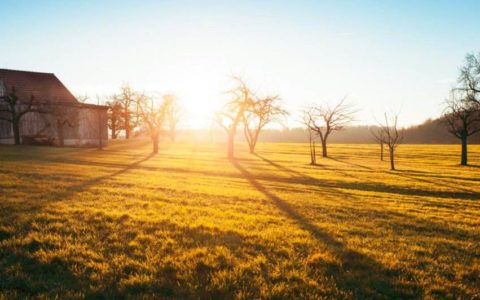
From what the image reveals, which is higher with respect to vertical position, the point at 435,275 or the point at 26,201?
the point at 26,201

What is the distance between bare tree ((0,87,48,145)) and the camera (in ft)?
109

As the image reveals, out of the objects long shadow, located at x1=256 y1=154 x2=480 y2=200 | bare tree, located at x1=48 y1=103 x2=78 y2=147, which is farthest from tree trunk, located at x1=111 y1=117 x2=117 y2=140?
long shadow, located at x1=256 y1=154 x2=480 y2=200

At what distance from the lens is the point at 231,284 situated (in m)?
4.43

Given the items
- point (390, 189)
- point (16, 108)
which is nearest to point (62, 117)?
point (16, 108)

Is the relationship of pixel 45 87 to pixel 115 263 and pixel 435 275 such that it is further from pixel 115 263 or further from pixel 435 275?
pixel 435 275

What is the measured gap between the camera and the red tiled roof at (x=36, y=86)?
36.8 meters

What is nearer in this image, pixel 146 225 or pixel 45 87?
pixel 146 225

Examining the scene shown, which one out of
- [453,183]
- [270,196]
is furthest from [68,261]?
[453,183]

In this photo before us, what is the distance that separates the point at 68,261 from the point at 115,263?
0.85 metres

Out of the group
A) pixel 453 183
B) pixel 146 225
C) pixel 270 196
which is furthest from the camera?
pixel 453 183

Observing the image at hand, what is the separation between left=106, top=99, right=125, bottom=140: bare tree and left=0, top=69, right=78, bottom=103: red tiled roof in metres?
18.0

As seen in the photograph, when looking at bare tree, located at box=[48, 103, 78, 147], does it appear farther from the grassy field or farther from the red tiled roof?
the grassy field

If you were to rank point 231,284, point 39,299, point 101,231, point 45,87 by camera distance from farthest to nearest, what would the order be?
point 45,87, point 101,231, point 231,284, point 39,299

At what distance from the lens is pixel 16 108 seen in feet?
114
